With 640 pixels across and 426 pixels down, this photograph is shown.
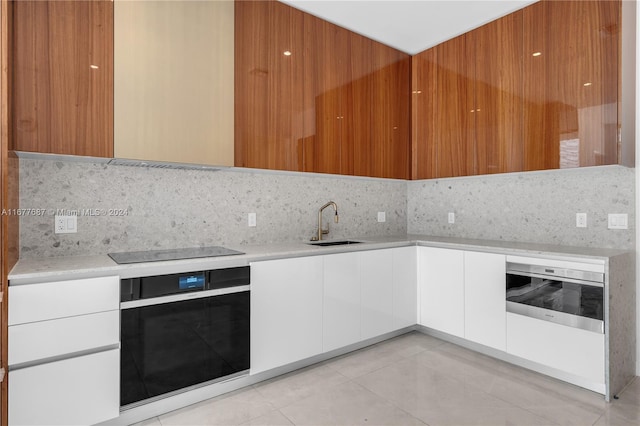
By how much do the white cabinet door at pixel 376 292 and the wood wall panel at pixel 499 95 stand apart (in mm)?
1106

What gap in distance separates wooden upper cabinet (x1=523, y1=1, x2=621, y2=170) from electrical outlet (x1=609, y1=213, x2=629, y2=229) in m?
0.49

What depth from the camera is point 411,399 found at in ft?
6.99

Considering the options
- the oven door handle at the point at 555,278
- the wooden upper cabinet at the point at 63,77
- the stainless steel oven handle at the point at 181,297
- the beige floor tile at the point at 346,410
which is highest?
the wooden upper cabinet at the point at 63,77

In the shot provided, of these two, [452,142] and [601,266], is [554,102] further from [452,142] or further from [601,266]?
[601,266]

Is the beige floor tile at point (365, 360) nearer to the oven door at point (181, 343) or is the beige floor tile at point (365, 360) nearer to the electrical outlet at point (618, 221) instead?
the oven door at point (181, 343)

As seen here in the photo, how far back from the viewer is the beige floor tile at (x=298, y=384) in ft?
7.02

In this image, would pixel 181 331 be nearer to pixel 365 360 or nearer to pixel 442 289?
pixel 365 360

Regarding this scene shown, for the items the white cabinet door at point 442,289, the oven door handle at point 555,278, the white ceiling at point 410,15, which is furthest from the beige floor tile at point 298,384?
the white ceiling at point 410,15

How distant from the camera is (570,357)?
2.23 metres

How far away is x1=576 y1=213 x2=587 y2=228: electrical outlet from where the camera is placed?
264 cm

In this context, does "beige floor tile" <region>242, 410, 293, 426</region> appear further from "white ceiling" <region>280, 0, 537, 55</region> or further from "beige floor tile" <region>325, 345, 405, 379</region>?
"white ceiling" <region>280, 0, 537, 55</region>

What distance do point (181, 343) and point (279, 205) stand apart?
1.33m

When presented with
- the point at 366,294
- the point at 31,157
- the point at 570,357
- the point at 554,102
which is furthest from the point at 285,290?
the point at 554,102

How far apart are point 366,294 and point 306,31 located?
2.06 meters
